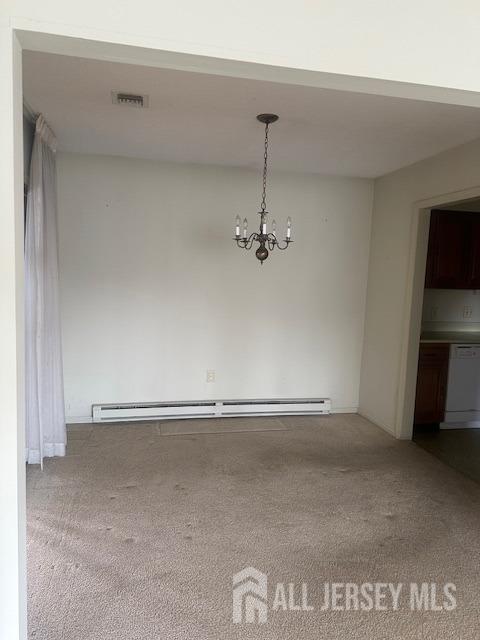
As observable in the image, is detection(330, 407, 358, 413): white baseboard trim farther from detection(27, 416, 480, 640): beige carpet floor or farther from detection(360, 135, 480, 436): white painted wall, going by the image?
detection(27, 416, 480, 640): beige carpet floor

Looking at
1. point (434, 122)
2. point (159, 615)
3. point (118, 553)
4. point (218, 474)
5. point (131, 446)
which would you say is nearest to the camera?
point (159, 615)

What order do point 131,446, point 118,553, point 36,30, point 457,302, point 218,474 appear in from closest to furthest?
point 36,30 < point 118,553 < point 218,474 < point 131,446 < point 457,302

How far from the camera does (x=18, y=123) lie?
4.42ft

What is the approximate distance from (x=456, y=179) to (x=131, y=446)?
3521 mm

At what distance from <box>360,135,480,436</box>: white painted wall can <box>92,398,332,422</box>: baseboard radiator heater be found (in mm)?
614

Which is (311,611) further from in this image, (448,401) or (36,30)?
(448,401)

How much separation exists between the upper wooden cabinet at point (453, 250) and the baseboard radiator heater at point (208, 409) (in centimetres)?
177

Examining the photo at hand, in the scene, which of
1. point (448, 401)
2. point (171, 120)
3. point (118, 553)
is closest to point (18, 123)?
point (171, 120)

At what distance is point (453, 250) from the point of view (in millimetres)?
4461

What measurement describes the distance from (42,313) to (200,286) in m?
1.63

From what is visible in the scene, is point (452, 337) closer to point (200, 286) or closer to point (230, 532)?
point (200, 286)

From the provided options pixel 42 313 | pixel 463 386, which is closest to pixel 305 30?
pixel 42 313

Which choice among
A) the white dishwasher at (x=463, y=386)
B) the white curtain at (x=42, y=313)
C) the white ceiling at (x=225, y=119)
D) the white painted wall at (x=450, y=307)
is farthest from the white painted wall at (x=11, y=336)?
the white painted wall at (x=450, y=307)

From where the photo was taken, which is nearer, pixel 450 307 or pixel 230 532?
pixel 230 532
